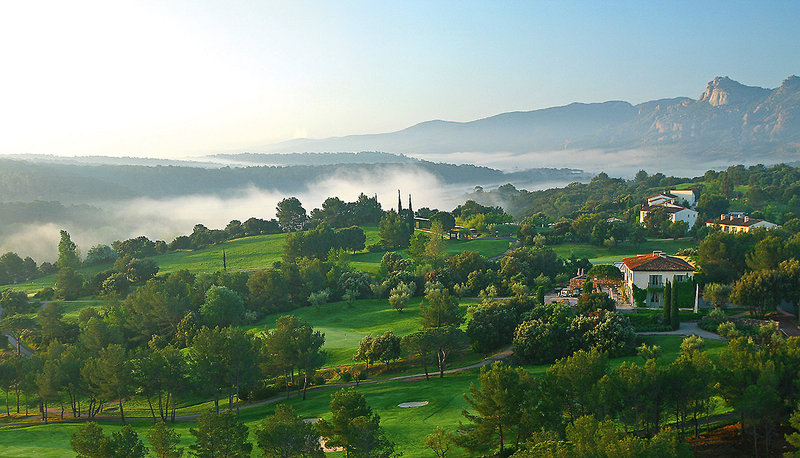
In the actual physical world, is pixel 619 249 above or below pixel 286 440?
below

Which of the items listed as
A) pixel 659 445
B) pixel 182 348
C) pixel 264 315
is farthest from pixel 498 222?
pixel 659 445

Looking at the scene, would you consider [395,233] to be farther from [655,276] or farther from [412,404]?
[412,404]

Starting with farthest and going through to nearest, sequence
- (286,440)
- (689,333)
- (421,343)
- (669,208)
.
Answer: (669,208), (689,333), (421,343), (286,440)

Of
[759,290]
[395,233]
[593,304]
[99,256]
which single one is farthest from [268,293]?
[99,256]

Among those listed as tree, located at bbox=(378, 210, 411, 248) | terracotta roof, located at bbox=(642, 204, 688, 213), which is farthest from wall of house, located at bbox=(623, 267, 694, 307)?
terracotta roof, located at bbox=(642, 204, 688, 213)

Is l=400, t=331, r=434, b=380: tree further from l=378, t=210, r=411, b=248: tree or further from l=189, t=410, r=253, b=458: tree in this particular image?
l=378, t=210, r=411, b=248: tree

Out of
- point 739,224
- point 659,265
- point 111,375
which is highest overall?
point 659,265

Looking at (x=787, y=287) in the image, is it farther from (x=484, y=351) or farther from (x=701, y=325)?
(x=484, y=351)

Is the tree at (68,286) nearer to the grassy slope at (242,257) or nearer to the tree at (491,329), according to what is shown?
the grassy slope at (242,257)
